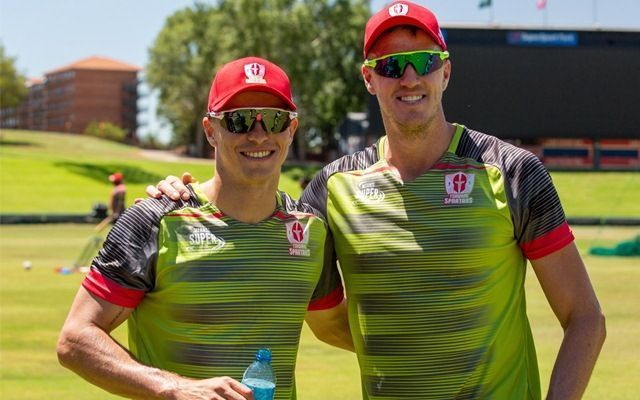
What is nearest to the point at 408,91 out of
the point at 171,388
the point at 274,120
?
the point at 274,120

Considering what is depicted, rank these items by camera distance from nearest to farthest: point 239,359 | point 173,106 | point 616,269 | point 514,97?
point 239,359 → point 616,269 → point 514,97 → point 173,106

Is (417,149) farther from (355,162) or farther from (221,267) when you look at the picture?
(221,267)

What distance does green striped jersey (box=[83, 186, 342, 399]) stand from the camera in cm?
386

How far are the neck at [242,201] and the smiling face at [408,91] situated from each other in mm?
576

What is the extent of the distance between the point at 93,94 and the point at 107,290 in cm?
16068

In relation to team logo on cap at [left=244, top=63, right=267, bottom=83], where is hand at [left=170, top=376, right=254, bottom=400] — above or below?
below

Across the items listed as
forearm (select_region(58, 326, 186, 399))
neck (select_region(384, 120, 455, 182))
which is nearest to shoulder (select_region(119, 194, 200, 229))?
forearm (select_region(58, 326, 186, 399))

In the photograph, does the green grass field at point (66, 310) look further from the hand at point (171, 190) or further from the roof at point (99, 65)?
the roof at point (99, 65)

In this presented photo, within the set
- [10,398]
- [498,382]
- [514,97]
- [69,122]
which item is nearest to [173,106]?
[514,97]

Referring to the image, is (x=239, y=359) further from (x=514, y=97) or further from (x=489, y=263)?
(x=514, y=97)

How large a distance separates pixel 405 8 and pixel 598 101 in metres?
47.1

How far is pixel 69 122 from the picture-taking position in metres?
158

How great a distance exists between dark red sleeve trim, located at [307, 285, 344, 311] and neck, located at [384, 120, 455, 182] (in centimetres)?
60

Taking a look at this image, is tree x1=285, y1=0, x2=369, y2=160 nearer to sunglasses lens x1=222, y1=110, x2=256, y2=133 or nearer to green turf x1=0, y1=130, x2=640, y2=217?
green turf x1=0, y1=130, x2=640, y2=217
